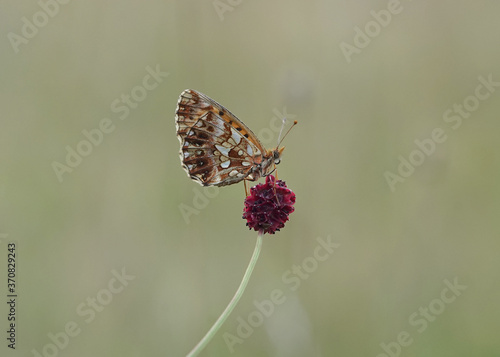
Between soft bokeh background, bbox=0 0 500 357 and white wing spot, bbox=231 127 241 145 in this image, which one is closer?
white wing spot, bbox=231 127 241 145

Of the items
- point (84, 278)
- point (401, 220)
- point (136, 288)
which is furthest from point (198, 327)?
point (401, 220)

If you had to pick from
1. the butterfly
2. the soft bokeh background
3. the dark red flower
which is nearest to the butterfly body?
the butterfly

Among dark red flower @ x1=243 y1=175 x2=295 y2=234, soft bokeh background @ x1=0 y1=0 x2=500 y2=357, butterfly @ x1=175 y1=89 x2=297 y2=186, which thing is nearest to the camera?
dark red flower @ x1=243 y1=175 x2=295 y2=234

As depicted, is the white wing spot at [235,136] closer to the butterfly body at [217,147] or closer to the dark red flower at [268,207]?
the butterfly body at [217,147]

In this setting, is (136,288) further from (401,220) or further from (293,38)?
(293,38)

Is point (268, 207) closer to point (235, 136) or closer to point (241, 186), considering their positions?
point (235, 136)

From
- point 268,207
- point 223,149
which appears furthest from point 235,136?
point 268,207

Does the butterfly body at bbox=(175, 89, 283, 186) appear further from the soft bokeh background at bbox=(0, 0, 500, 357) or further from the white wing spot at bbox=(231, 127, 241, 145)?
the soft bokeh background at bbox=(0, 0, 500, 357)

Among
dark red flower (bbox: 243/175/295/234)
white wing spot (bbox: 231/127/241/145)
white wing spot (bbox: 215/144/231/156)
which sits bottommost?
dark red flower (bbox: 243/175/295/234)
